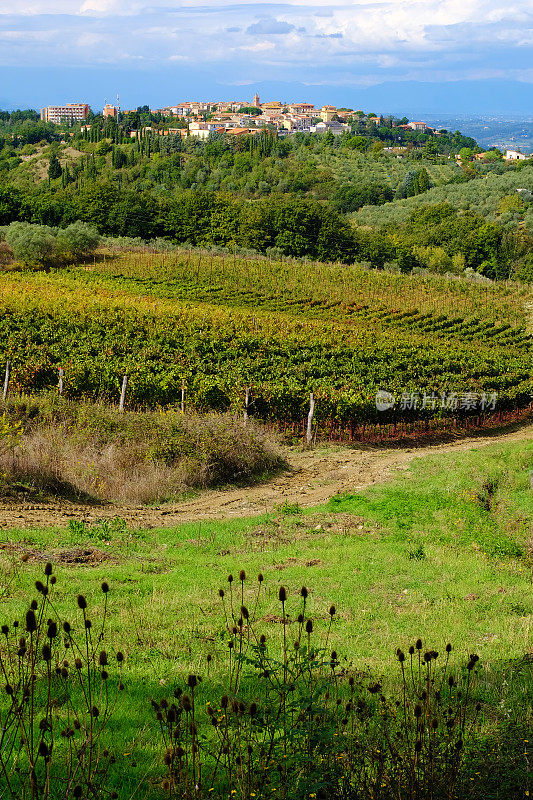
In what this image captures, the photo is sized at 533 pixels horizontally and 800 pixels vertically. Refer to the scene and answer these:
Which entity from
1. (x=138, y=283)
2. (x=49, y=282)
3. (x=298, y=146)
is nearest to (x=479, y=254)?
(x=138, y=283)

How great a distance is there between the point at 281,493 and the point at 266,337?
1757 centimetres

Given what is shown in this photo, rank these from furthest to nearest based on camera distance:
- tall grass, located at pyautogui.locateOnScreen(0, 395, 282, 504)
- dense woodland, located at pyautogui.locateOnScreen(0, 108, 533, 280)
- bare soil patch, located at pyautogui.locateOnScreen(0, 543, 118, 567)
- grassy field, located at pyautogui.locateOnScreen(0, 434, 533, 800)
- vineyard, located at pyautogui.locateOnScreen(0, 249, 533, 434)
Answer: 1. dense woodland, located at pyautogui.locateOnScreen(0, 108, 533, 280)
2. vineyard, located at pyautogui.locateOnScreen(0, 249, 533, 434)
3. tall grass, located at pyautogui.locateOnScreen(0, 395, 282, 504)
4. bare soil patch, located at pyautogui.locateOnScreen(0, 543, 118, 567)
5. grassy field, located at pyautogui.locateOnScreen(0, 434, 533, 800)

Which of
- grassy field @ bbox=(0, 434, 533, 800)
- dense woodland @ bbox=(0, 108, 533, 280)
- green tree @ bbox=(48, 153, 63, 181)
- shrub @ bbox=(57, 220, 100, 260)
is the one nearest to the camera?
grassy field @ bbox=(0, 434, 533, 800)

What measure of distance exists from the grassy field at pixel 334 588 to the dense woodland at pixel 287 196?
6430 cm

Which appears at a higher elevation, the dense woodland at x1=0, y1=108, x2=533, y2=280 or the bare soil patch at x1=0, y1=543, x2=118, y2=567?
the dense woodland at x1=0, y1=108, x2=533, y2=280

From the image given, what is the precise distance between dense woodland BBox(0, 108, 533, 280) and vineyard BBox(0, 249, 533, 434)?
18119 mm

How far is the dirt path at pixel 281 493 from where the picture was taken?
11.3 meters

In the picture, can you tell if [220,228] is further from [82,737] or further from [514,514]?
[82,737]

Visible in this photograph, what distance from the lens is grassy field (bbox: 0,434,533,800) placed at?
5.08 metres

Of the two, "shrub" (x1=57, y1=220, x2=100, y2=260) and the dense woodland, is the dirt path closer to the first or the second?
"shrub" (x1=57, y1=220, x2=100, y2=260)

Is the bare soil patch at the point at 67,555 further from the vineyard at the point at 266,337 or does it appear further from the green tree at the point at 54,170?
the green tree at the point at 54,170

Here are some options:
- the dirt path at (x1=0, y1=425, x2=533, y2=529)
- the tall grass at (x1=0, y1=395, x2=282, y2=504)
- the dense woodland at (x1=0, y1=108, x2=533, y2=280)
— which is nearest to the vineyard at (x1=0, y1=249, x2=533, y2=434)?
the dirt path at (x1=0, y1=425, x2=533, y2=529)

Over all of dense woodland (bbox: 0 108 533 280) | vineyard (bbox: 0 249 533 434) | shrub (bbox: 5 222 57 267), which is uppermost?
dense woodland (bbox: 0 108 533 280)

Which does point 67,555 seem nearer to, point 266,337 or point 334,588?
point 334,588
